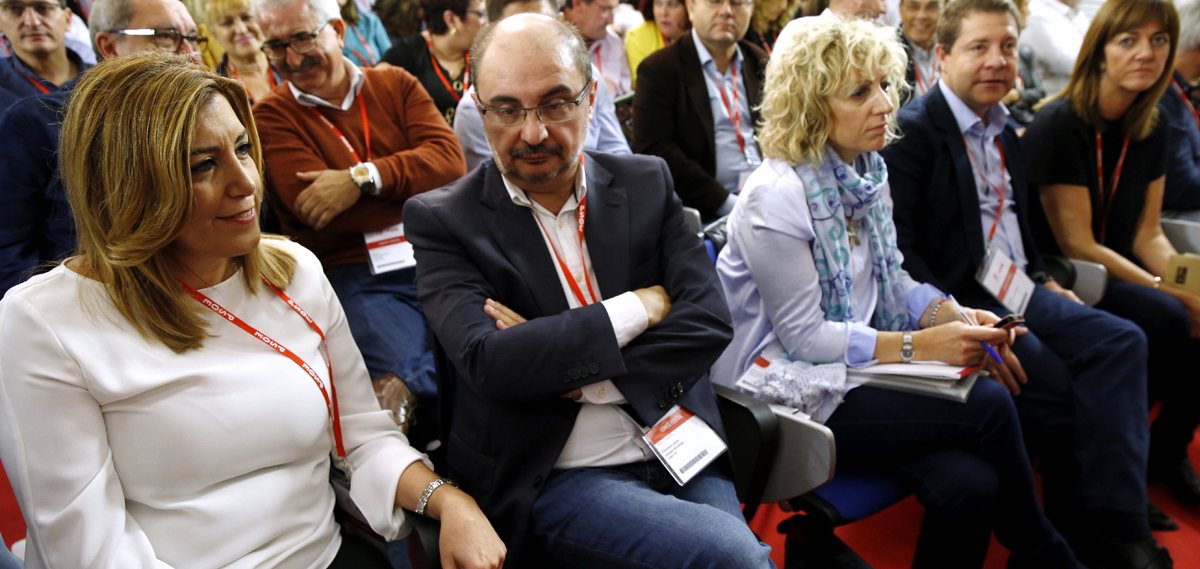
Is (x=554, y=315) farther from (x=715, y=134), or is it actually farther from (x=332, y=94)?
(x=715, y=134)

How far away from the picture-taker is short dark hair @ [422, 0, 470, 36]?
3.39 metres

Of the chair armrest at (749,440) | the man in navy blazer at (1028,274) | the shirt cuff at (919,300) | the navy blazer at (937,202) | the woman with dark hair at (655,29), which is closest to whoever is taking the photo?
the chair armrest at (749,440)

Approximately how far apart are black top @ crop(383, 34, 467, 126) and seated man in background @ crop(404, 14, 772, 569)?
180cm

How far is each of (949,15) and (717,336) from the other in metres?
1.85

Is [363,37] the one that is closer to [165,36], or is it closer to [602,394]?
[165,36]

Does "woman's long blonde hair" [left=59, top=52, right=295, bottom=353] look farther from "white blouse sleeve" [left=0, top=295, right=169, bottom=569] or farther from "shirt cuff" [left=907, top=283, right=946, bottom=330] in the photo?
"shirt cuff" [left=907, top=283, right=946, bottom=330]

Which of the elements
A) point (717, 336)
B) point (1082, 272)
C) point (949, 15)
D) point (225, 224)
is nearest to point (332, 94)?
point (225, 224)

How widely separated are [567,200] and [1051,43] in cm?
456

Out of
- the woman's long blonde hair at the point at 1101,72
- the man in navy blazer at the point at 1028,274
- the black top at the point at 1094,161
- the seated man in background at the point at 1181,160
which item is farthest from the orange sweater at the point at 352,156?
the seated man in background at the point at 1181,160

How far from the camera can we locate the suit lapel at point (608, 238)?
1642 millimetres

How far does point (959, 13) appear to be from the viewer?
8.55ft

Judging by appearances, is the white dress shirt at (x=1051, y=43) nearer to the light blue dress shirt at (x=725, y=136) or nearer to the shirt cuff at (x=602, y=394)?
the light blue dress shirt at (x=725, y=136)

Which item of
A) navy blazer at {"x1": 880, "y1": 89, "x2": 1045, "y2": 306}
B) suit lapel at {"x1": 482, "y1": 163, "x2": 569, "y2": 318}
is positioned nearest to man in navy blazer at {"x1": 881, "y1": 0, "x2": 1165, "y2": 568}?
navy blazer at {"x1": 880, "y1": 89, "x2": 1045, "y2": 306}

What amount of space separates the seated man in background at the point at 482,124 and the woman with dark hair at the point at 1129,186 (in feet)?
5.47
